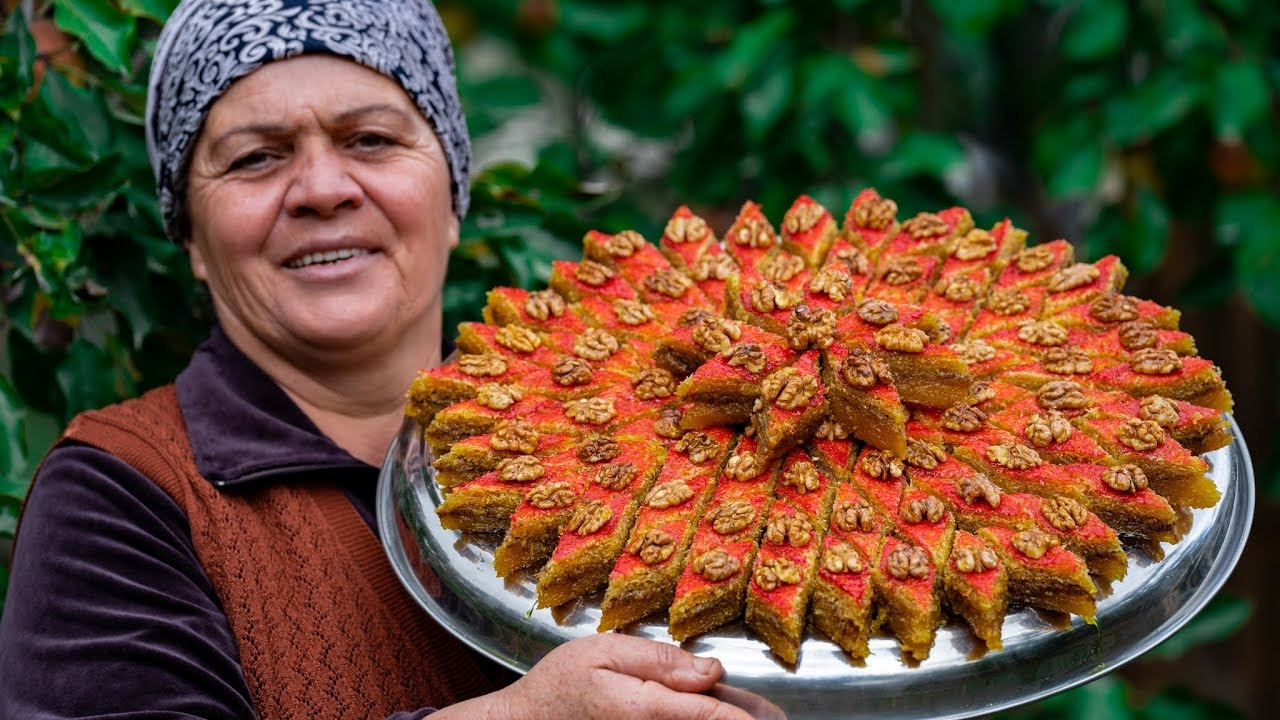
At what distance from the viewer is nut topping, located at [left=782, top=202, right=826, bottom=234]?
187cm

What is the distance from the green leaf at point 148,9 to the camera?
7.11ft

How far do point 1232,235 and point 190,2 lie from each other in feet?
8.13

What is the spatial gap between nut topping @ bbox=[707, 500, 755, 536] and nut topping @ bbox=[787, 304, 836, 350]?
21 cm

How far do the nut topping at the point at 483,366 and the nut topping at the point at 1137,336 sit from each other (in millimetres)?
822

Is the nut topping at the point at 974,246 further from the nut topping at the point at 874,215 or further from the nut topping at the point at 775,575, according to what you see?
the nut topping at the point at 775,575

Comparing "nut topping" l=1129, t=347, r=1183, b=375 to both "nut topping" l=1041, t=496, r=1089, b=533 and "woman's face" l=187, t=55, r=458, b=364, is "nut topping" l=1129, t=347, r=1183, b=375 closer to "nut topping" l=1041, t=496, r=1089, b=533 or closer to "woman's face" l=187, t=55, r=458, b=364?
"nut topping" l=1041, t=496, r=1089, b=533

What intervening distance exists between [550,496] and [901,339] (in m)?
0.45

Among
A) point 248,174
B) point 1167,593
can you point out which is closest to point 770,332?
point 1167,593

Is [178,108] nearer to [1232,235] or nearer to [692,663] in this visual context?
[692,663]

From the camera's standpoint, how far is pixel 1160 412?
1.53 m

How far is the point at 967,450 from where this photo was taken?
148 centimetres

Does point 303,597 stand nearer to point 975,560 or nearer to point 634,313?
point 634,313

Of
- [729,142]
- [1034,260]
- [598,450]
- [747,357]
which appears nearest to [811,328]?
[747,357]

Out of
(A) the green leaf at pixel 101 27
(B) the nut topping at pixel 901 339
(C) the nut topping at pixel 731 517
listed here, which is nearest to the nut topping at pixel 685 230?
(B) the nut topping at pixel 901 339
